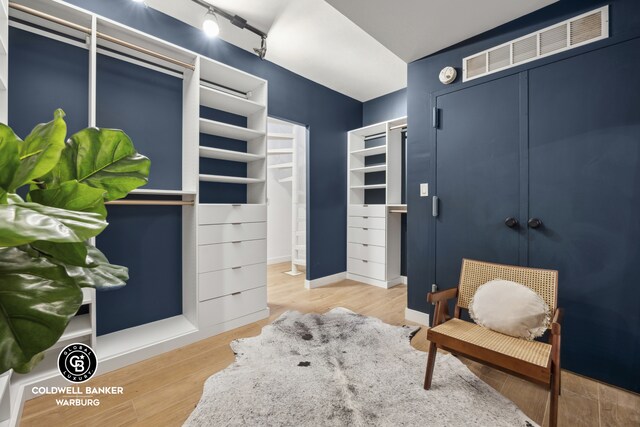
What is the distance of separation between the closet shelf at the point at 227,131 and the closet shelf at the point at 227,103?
0.22 metres

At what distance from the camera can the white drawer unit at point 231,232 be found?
7.40ft

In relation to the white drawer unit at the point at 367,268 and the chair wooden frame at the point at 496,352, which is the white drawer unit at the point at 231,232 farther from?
the white drawer unit at the point at 367,268

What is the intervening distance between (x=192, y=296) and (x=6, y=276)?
1981 mm

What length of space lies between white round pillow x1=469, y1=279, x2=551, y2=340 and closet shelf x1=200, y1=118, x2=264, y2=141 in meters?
2.24

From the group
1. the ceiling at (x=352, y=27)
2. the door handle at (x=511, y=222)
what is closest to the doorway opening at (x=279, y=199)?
the ceiling at (x=352, y=27)

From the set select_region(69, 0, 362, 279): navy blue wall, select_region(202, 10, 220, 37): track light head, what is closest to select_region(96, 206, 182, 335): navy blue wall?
select_region(202, 10, 220, 37): track light head

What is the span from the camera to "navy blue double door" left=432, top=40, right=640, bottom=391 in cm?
164

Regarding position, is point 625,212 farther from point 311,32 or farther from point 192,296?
point 192,296

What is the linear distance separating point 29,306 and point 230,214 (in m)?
1.94

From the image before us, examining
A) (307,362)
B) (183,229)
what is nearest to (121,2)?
(183,229)

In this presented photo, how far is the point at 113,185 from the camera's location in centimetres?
86

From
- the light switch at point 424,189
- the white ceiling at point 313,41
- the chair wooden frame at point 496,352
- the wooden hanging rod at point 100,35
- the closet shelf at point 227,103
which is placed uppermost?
the white ceiling at point 313,41

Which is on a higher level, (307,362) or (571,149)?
(571,149)

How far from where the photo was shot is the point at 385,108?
402cm
